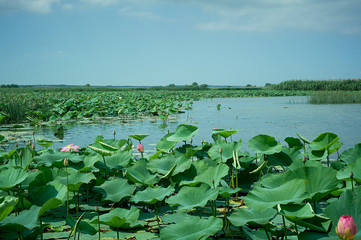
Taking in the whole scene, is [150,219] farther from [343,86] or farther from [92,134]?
[343,86]

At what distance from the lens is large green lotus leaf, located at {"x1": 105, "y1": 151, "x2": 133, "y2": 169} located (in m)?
2.40

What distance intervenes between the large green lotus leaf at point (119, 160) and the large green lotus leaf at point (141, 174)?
232 mm

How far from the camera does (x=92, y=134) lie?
19.8ft

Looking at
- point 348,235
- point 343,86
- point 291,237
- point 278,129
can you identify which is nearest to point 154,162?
point 291,237

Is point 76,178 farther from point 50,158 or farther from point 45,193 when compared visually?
point 50,158

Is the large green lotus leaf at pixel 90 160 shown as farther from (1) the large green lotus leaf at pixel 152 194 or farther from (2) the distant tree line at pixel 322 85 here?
(2) the distant tree line at pixel 322 85

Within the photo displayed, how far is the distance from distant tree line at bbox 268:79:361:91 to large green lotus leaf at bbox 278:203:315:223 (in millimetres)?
28158

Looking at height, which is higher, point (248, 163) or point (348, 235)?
point (348, 235)

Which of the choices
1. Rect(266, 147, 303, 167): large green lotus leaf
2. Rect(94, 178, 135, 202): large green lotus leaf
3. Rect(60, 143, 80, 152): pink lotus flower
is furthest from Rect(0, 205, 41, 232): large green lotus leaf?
Rect(266, 147, 303, 167): large green lotus leaf

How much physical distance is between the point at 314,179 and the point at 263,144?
0.83 meters

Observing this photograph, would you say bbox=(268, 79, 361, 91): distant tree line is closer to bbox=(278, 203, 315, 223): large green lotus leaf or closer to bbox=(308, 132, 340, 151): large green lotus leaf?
bbox=(308, 132, 340, 151): large green lotus leaf

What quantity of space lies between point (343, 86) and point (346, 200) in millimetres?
28446

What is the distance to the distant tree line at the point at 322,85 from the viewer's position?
2619 cm

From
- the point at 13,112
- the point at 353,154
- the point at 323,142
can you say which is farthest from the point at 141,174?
the point at 13,112
